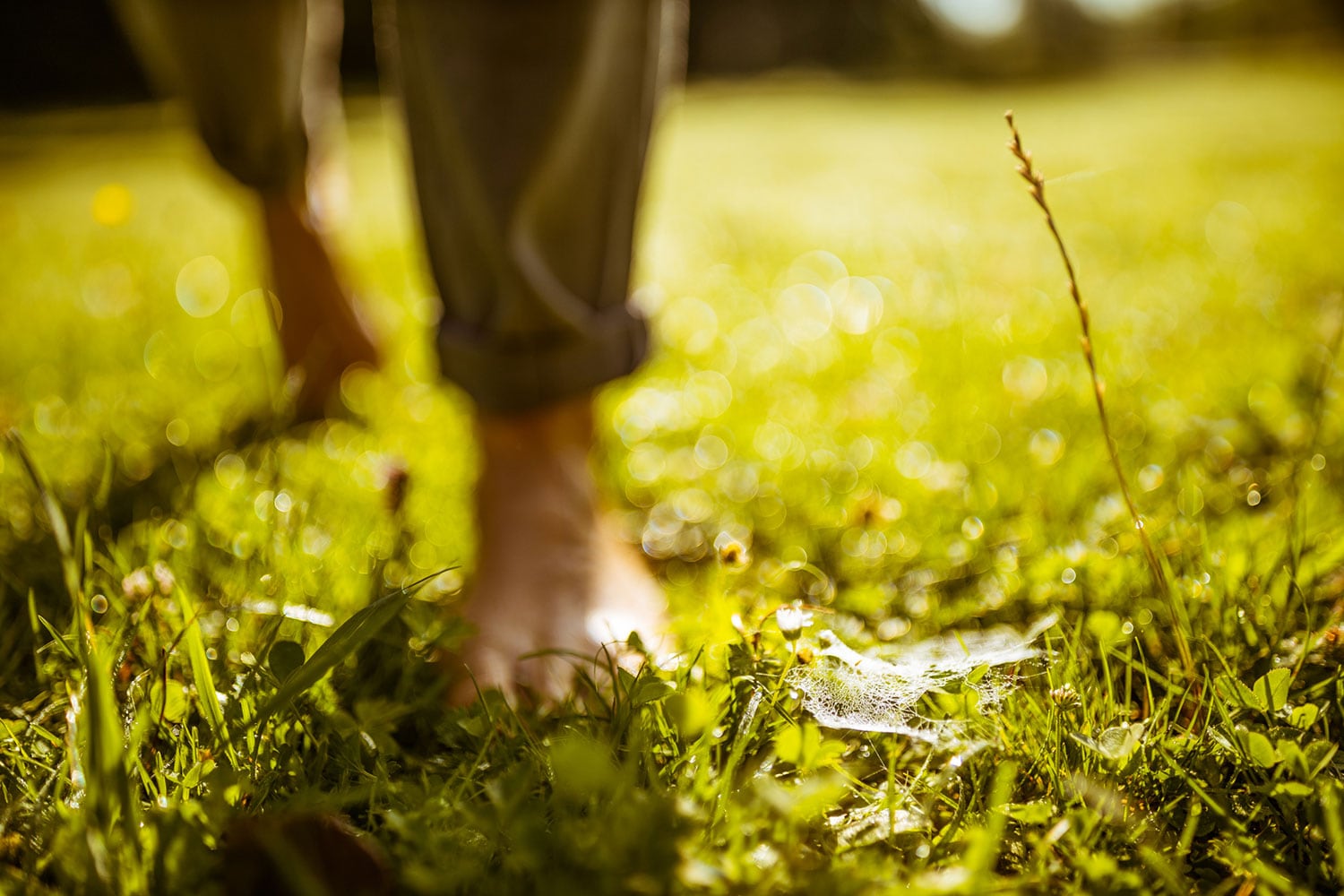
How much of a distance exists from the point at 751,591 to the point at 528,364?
45 cm

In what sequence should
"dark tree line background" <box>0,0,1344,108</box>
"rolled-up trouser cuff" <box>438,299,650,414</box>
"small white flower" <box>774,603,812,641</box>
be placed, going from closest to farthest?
"small white flower" <box>774,603,812,641</box>
"rolled-up trouser cuff" <box>438,299,650,414</box>
"dark tree line background" <box>0,0,1344,108</box>

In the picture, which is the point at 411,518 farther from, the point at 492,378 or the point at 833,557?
the point at 833,557

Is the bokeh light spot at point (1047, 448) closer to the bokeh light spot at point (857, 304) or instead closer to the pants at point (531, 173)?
the pants at point (531, 173)

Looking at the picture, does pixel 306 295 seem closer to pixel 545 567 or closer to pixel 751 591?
pixel 545 567

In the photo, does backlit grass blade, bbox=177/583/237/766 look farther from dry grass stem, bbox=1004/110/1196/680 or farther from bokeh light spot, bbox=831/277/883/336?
bokeh light spot, bbox=831/277/883/336

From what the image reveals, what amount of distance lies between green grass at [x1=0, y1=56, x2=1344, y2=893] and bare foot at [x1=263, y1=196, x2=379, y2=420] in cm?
8

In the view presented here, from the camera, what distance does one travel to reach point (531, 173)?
119 cm

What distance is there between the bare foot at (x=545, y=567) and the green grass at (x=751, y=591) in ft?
0.26

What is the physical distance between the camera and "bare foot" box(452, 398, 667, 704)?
1140 millimetres

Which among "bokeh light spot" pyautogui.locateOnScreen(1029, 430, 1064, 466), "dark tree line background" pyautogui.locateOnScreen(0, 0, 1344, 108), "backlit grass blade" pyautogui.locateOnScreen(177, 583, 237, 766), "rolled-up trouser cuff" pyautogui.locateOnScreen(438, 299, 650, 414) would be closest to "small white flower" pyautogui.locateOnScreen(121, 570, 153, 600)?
"backlit grass blade" pyautogui.locateOnScreen(177, 583, 237, 766)

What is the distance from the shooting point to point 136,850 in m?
0.70

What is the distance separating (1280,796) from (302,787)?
882 mm

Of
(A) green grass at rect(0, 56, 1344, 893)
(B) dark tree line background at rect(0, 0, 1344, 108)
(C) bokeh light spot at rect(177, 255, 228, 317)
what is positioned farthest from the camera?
(B) dark tree line background at rect(0, 0, 1344, 108)

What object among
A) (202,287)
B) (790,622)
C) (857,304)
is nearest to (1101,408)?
(790,622)
